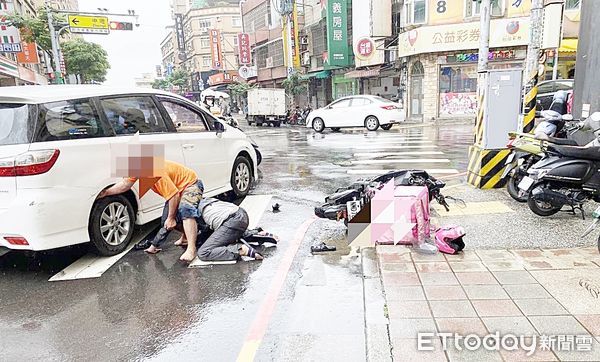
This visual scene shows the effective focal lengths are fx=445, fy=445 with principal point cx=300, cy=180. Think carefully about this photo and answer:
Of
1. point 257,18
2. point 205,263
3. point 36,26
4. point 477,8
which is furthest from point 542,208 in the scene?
point 257,18

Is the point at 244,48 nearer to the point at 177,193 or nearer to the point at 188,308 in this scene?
the point at 177,193

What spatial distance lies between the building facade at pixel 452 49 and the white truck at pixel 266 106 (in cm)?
710

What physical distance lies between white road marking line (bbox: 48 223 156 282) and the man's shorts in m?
0.86

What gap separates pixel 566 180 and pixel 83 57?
126 ft

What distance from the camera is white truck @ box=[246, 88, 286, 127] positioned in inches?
1015

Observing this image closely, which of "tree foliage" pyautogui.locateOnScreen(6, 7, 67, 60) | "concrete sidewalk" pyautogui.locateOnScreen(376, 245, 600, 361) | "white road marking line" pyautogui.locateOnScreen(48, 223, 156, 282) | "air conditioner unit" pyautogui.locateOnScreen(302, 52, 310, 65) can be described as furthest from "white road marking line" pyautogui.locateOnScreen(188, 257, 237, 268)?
"air conditioner unit" pyautogui.locateOnScreen(302, 52, 310, 65)

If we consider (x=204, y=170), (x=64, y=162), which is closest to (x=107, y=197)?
(x=64, y=162)

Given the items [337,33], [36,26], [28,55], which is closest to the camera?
[36,26]

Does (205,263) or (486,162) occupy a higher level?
(486,162)

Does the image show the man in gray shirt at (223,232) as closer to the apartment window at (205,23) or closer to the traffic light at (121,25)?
the traffic light at (121,25)

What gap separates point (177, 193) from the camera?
4.79 metres

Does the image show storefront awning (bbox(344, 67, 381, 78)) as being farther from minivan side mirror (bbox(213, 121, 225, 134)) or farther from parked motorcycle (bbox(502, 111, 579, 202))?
minivan side mirror (bbox(213, 121, 225, 134))

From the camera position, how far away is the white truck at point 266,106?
25.8m

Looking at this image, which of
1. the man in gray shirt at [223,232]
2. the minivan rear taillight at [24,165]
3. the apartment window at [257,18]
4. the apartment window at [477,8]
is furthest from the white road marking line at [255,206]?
the apartment window at [257,18]
